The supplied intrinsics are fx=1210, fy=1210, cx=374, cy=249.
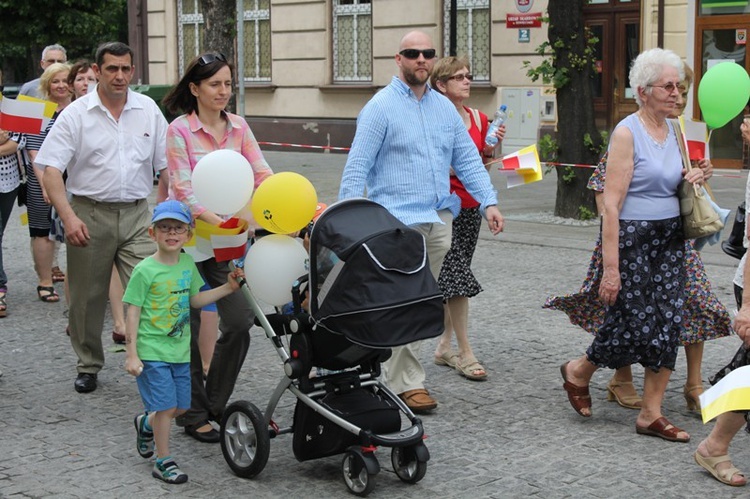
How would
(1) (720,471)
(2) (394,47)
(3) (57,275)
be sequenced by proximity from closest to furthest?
(1) (720,471)
(3) (57,275)
(2) (394,47)

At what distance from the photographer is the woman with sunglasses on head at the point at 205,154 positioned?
5.83 meters

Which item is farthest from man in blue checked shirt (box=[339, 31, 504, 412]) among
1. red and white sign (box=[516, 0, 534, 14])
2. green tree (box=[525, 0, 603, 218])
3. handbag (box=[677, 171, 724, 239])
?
red and white sign (box=[516, 0, 534, 14])

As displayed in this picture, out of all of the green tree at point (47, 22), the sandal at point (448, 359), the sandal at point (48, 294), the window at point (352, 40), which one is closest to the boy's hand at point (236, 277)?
the sandal at point (448, 359)

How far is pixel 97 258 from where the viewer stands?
22.4ft

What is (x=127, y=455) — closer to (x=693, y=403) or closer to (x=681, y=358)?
(x=693, y=403)

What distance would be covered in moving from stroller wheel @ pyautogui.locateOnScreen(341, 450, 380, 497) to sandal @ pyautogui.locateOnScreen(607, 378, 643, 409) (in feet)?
6.09

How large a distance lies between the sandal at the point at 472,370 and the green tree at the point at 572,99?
22.2ft

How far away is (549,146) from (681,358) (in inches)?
269

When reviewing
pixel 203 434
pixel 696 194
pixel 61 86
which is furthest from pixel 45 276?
pixel 696 194

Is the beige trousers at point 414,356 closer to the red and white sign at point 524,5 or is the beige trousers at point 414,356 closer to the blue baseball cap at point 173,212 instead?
the blue baseball cap at point 173,212

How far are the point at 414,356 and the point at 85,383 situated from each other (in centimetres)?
193

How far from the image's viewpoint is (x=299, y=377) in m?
5.23

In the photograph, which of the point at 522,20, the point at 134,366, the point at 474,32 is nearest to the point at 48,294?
the point at 134,366

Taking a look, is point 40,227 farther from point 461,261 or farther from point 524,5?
point 524,5
